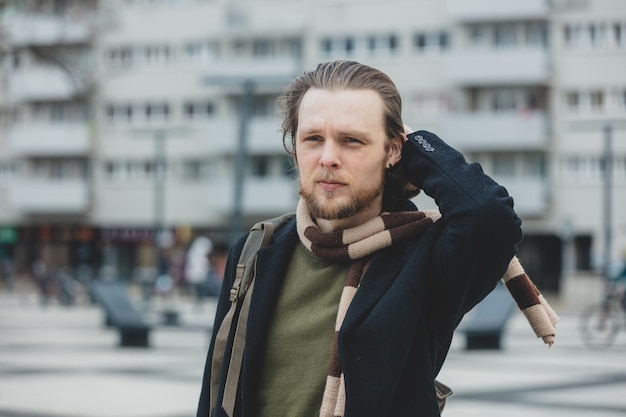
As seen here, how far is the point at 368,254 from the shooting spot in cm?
341

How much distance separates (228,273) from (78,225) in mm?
64125

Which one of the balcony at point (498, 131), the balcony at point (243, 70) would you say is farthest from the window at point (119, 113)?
the balcony at point (498, 131)

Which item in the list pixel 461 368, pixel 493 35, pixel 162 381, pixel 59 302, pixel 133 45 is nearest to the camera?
pixel 162 381

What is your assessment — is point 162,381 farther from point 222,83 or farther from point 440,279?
point 222,83

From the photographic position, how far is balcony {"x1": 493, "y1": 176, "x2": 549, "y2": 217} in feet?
180

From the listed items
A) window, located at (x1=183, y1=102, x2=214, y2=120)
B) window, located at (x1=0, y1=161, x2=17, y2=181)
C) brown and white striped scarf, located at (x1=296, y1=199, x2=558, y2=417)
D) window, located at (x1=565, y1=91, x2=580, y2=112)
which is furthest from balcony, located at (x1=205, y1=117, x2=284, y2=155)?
brown and white striped scarf, located at (x1=296, y1=199, x2=558, y2=417)

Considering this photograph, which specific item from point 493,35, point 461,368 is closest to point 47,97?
point 493,35

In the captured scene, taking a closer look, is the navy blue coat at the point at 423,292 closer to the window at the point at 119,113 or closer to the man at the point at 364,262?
the man at the point at 364,262

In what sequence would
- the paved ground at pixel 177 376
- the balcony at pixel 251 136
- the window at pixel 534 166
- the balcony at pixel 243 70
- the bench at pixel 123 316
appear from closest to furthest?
the paved ground at pixel 177 376 → the bench at pixel 123 316 → the window at pixel 534 166 → the balcony at pixel 243 70 → the balcony at pixel 251 136

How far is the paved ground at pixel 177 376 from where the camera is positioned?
11.5 metres

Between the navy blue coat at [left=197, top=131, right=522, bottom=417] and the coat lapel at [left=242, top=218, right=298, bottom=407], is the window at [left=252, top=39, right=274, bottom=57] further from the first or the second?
the navy blue coat at [left=197, top=131, right=522, bottom=417]

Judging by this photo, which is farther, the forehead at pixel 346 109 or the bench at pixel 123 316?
the bench at pixel 123 316

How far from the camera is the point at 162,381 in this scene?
14.0m

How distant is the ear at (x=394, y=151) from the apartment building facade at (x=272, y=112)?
4396 cm
